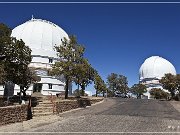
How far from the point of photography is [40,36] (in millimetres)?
65625

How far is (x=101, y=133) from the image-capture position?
1689cm

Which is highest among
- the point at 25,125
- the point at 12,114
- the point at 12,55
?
the point at 12,55

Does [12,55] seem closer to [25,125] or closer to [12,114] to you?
[12,114]

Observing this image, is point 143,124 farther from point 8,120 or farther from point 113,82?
point 113,82

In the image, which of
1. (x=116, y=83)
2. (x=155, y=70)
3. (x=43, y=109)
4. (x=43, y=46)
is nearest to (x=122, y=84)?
(x=116, y=83)

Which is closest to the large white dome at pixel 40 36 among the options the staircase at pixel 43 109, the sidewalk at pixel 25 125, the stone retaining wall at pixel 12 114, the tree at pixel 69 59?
the tree at pixel 69 59

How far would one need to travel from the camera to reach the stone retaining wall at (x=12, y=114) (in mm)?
20609

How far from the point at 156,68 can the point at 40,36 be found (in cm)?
5481

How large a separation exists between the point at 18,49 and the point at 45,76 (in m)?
30.7

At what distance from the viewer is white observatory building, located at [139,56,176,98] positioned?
107812 mm

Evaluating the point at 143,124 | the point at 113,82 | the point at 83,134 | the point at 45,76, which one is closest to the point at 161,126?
the point at 143,124

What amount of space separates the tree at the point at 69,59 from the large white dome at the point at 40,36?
27.0 m

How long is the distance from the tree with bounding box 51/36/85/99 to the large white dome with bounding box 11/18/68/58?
27.0 metres

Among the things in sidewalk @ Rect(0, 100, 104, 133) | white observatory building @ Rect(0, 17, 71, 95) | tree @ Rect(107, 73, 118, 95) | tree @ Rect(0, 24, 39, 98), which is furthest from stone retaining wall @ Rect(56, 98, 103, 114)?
tree @ Rect(107, 73, 118, 95)
